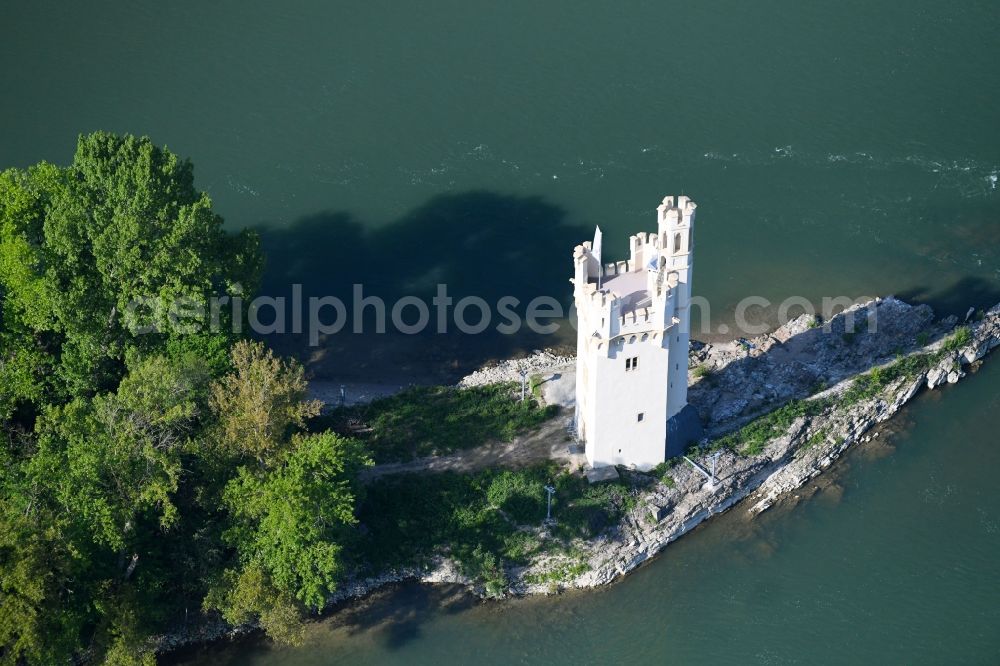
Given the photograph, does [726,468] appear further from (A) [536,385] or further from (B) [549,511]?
(A) [536,385]

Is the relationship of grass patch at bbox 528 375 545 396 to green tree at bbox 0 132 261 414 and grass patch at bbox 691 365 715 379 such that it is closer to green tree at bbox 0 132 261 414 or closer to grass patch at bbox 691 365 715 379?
grass patch at bbox 691 365 715 379

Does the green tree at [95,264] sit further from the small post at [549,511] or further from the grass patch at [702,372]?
the grass patch at [702,372]

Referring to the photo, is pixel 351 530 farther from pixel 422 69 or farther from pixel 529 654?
pixel 422 69

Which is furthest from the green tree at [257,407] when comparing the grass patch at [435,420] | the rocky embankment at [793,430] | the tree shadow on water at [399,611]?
the rocky embankment at [793,430]

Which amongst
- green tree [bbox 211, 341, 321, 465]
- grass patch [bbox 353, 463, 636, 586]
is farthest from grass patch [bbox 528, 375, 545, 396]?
green tree [bbox 211, 341, 321, 465]

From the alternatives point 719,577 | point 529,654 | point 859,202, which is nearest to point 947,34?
point 859,202

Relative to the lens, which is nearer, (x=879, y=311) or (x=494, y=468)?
(x=494, y=468)
